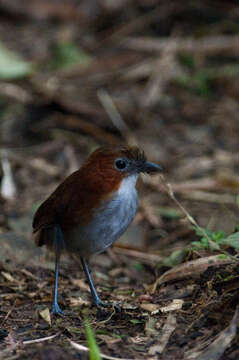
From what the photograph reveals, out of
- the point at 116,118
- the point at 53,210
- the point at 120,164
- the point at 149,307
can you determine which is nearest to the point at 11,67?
the point at 116,118

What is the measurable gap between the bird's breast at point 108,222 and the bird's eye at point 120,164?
3.4 inches

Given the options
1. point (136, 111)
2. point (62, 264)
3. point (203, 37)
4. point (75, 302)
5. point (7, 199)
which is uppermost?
point (203, 37)

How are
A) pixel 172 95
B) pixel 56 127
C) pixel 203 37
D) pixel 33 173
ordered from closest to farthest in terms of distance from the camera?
1. pixel 33 173
2. pixel 56 127
3. pixel 172 95
4. pixel 203 37

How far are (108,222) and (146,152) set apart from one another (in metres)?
3.11

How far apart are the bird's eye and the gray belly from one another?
192 millimetres

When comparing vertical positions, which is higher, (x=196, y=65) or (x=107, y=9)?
(x=107, y=9)

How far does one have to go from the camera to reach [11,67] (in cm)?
793

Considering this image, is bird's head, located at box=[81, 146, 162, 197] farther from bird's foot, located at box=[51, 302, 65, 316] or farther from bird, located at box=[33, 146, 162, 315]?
bird's foot, located at box=[51, 302, 65, 316]

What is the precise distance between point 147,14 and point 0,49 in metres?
2.67

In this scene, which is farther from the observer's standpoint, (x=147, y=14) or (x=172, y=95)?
(x=147, y=14)

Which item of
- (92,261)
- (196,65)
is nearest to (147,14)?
(196,65)

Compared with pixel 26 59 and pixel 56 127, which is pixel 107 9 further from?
pixel 56 127

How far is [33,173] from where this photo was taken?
6.25 meters

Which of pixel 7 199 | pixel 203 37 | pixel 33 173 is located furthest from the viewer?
pixel 203 37
